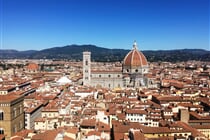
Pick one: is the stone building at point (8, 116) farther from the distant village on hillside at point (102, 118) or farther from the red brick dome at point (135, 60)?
the red brick dome at point (135, 60)

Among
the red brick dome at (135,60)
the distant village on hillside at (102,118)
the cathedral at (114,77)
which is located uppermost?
the red brick dome at (135,60)

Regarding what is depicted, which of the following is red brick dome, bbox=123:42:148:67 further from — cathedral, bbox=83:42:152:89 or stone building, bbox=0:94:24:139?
stone building, bbox=0:94:24:139

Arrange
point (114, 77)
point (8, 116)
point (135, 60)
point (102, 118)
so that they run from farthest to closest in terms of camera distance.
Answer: point (135, 60)
point (114, 77)
point (102, 118)
point (8, 116)

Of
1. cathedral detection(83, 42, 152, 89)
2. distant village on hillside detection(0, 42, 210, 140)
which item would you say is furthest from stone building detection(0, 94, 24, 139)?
cathedral detection(83, 42, 152, 89)

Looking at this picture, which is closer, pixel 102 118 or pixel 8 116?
pixel 8 116

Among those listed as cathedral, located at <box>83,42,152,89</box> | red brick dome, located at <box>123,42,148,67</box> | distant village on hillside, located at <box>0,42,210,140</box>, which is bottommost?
distant village on hillside, located at <box>0,42,210,140</box>

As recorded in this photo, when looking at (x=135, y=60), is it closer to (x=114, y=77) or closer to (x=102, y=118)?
(x=114, y=77)

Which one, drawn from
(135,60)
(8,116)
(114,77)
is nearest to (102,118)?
(8,116)

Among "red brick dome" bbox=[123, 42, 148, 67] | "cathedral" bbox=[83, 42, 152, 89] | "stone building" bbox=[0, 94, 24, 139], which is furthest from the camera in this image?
"red brick dome" bbox=[123, 42, 148, 67]

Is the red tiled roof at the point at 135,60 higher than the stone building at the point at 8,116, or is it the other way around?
the red tiled roof at the point at 135,60

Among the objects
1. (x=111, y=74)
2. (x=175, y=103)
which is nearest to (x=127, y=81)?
(x=111, y=74)

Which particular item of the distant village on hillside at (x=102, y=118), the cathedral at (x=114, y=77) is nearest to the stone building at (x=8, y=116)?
the distant village on hillside at (x=102, y=118)
